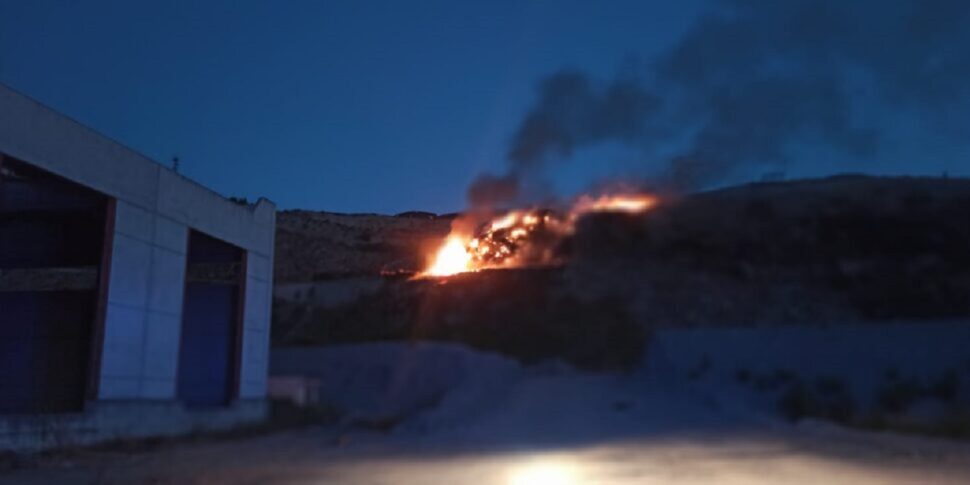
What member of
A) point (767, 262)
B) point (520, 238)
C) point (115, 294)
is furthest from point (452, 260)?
point (767, 262)

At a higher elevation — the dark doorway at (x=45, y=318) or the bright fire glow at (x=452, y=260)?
the bright fire glow at (x=452, y=260)

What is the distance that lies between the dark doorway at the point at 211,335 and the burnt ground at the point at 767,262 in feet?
34.0

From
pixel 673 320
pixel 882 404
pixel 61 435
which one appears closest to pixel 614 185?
pixel 673 320

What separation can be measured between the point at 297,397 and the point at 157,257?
409 inches

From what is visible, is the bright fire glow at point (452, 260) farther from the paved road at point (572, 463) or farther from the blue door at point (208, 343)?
the paved road at point (572, 463)

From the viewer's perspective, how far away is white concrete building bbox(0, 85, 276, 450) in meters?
22.0

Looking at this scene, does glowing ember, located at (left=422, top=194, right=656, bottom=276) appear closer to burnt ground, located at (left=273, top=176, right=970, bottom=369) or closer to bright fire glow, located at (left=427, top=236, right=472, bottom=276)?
bright fire glow, located at (left=427, top=236, right=472, bottom=276)

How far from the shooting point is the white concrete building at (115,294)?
72.2ft

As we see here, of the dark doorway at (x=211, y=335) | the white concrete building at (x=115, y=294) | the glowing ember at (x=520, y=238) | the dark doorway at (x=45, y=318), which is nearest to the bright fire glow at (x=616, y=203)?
the glowing ember at (x=520, y=238)

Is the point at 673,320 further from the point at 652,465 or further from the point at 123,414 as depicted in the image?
the point at 123,414

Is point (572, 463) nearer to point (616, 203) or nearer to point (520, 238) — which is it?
point (616, 203)

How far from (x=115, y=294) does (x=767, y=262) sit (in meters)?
15.9

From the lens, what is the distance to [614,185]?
25.3 m

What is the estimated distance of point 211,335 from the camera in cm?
3045
